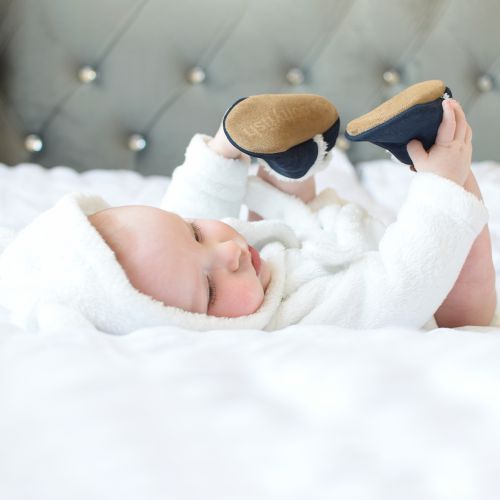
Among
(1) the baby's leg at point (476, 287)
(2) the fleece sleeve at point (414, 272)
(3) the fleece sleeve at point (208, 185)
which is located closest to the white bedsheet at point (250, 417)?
(2) the fleece sleeve at point (414, 272)

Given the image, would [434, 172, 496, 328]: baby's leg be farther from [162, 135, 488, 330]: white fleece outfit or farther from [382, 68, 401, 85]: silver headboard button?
[382, 68, 401, 85]: silver headboard button

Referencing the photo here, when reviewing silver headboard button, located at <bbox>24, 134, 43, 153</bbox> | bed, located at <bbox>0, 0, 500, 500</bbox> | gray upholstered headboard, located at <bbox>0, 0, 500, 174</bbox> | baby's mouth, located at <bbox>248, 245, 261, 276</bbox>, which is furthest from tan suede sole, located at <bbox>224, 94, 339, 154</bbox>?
silver headboard button, located at <bbox>24, 134, 43, 153</bbox>

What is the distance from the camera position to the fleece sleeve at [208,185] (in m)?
1.06

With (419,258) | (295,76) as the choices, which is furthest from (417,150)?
(295,76)

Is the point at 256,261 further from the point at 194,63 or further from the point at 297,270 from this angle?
the point at 194,63

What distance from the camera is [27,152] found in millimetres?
1751

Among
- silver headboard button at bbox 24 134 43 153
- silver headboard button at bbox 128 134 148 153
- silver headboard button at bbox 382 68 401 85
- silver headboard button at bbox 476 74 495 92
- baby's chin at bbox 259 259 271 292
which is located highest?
silver headboard button at bbox 476 74 495 92

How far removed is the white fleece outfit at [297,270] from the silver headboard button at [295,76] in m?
0.82

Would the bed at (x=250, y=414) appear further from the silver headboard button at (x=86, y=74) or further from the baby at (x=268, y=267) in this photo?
the silver headboard button at (x=86, y=74)

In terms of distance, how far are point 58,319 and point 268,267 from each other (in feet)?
1.12

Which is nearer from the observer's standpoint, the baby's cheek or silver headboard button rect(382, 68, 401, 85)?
the baby's cheek

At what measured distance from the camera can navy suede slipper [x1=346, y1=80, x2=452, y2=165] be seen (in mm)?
774

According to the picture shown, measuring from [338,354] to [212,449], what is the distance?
0.14 meters

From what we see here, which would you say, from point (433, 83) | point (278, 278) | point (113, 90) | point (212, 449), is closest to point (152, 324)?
point (278, 278)
